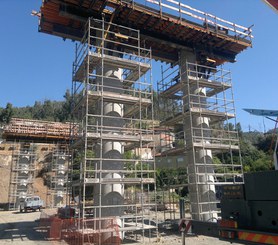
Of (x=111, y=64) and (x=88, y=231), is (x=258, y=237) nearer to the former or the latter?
(x=88, y=231)

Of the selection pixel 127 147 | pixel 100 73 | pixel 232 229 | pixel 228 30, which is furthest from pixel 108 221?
pixel 228 30

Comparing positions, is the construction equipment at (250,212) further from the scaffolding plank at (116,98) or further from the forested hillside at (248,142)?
the scaffolding plank at (116,98)

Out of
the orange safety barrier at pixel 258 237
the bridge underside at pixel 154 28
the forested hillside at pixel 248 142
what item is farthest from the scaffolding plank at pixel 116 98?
the orange safety barrier at pixel 258 237

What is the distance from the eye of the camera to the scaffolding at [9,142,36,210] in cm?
3956

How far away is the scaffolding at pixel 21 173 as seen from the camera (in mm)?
39562

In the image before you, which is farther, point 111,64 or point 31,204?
point 31,204

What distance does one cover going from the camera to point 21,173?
4075 cm

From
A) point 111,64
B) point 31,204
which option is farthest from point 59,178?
point 111,64

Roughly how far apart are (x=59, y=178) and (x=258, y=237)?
130 feet

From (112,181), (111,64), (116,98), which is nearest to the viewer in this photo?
(112,181)

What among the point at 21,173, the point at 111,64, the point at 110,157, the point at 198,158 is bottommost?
the point at 110,157

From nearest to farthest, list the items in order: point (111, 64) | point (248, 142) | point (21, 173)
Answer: point (111, 64) < point (21, 173) < point (248, 142)

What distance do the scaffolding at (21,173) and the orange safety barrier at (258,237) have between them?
39052 mm

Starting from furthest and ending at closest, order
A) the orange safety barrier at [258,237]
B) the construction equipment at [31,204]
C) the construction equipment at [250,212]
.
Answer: the construction equipment at [31,204], the construction equipment at [250,212], the orange safety barrier at [258,237]
